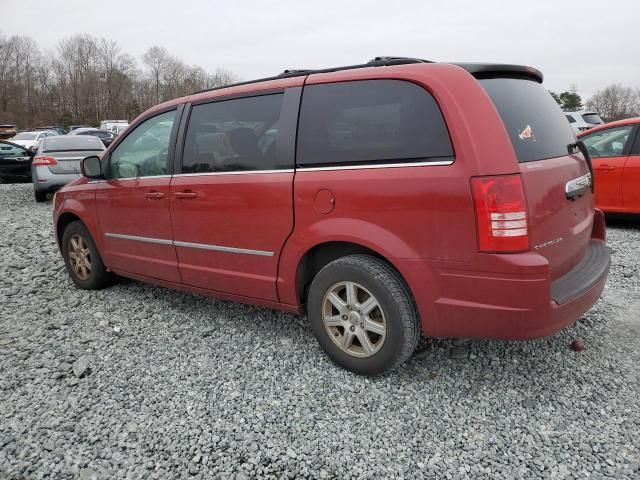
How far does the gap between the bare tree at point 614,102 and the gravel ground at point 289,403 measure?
6176cm

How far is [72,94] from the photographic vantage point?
2916 inches

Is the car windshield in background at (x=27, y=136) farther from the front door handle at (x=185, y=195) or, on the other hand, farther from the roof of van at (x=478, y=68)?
the roof of van at (x=478, y=68)

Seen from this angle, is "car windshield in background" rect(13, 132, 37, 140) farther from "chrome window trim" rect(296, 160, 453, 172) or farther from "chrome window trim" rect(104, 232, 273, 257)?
"chrome window trim" rect(296, 160, 453, 172)

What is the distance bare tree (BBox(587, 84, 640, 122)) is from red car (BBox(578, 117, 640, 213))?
5693 centimetres

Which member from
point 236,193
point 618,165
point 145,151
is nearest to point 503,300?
point 236,193

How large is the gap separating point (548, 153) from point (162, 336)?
2911 millimetres

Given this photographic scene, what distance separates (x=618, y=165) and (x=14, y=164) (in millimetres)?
13303

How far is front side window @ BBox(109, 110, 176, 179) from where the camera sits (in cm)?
398

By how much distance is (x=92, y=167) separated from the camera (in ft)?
14.6

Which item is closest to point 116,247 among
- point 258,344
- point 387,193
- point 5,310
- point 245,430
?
point 5,310

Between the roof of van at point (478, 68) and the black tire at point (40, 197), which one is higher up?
the roof of van at point (478, 68)

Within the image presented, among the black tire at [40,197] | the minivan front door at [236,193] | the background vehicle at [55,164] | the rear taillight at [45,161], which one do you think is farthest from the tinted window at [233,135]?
the black tire at [40,197]

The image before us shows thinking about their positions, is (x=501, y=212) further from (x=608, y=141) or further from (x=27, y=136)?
(x=27, y=136)

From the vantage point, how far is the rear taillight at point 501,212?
2455 mm
